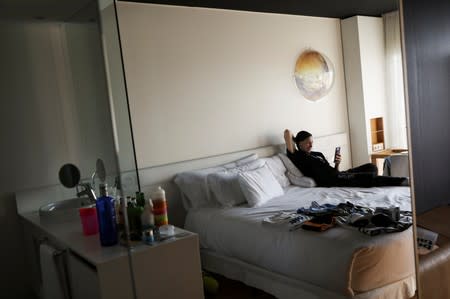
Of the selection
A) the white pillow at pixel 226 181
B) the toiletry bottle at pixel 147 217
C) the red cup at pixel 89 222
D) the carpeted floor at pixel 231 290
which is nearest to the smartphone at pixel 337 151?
the white pillow at pixel 226 181

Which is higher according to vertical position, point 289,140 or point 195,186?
point 289,140

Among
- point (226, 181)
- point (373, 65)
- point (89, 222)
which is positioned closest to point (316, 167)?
point (226, 181)

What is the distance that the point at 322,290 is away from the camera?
181cm

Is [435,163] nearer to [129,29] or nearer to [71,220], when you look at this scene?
[129,29]

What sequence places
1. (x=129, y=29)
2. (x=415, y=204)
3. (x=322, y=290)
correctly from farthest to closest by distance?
1. (x=322, y=290)
2. (x=415, y=204)
3. (x=129, y=29)

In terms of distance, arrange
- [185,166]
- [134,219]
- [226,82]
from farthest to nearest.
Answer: [226,82] < [185,166] < [134,219]

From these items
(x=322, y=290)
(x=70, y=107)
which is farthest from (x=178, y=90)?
(x=322, y=290)

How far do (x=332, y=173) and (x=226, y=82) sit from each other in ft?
2.20

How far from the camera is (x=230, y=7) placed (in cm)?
184

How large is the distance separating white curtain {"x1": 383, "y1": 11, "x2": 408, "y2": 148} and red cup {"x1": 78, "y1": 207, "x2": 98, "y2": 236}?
1.38 metres

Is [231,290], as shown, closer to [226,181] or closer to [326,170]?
[226,181]

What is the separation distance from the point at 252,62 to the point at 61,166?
104 cm

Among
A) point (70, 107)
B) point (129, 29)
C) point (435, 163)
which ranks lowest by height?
point (435, 163)

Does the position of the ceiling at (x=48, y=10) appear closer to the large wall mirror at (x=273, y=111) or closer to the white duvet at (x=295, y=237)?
the large wall mirror at (x=273, y=111)
